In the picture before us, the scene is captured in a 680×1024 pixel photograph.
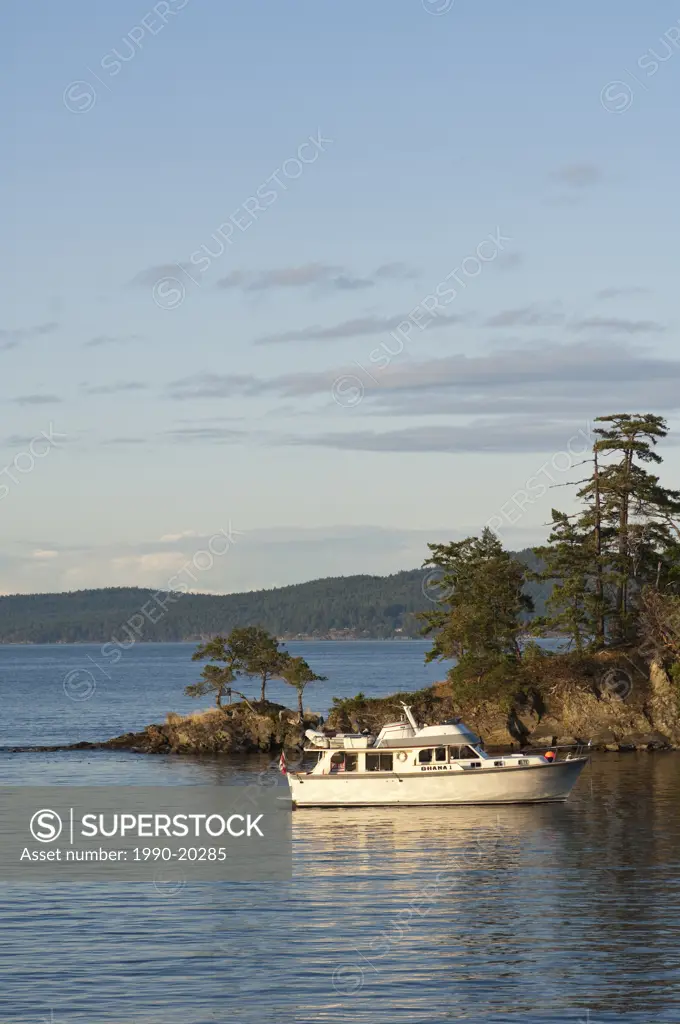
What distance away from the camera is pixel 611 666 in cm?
8788

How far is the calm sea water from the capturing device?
2880cm

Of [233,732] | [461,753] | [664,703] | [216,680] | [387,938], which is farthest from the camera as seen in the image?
[216,680]

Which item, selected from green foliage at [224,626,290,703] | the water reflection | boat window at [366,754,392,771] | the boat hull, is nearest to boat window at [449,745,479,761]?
the boat hull

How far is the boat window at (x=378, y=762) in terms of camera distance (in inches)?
2351

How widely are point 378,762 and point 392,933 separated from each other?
81.5 feet

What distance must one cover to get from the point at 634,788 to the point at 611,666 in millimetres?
24165

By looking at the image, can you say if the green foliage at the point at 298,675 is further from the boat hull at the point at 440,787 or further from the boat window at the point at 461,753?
the boat window at the point at 461,753

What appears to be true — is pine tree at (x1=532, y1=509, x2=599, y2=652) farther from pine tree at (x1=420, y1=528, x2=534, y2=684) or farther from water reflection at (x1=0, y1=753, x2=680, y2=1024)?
water reflection at (x1=0, y1=753, x2=680, y2=1024)

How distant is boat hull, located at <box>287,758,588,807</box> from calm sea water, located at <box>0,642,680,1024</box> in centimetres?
246

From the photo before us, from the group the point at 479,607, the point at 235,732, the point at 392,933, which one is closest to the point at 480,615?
the point at 479,607

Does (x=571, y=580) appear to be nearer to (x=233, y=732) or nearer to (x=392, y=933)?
(x=233, y=732)

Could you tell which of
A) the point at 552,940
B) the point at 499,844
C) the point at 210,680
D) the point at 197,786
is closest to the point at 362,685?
the point at 210,680

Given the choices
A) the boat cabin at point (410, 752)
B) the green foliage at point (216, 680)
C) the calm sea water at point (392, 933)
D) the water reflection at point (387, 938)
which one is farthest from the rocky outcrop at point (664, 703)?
the water reflection at point (387, 938)

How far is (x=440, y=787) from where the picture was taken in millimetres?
58938
